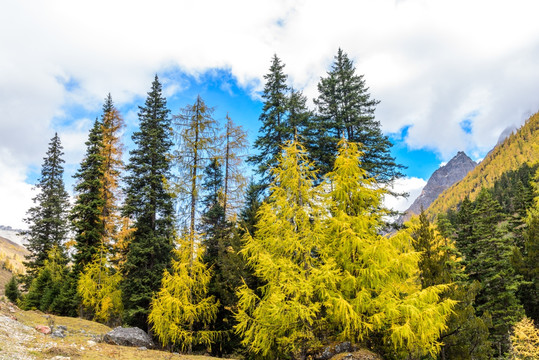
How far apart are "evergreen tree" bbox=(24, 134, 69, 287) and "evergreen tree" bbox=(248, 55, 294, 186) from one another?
30290mm

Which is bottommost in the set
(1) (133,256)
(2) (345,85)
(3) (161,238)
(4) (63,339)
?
(4) (63,339)

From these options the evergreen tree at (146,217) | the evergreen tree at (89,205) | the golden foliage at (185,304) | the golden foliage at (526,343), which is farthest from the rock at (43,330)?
the golden foliage at (526,343)

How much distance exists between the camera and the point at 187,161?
20.1 metres

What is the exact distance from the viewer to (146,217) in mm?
24234

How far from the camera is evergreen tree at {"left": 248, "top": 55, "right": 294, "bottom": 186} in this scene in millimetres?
22141

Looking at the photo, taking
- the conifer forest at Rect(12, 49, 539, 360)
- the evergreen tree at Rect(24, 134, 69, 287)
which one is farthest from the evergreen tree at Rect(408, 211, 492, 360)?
the evergreen tree at Rect(24, 134, 69, 287)

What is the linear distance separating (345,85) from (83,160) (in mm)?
26374

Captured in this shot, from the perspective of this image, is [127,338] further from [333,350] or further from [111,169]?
[111,169]

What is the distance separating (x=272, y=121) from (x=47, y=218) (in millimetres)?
33425

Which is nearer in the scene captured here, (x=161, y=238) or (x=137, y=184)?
(x=161, y=238)

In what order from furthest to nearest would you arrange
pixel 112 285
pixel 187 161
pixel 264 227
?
1. pixel 112 285
2. pixel 187 161
3. pixel 264 227

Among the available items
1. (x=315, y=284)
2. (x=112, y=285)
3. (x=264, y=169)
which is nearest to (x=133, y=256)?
(x=112, y=285)

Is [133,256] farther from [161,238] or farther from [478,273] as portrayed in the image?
[478,273]

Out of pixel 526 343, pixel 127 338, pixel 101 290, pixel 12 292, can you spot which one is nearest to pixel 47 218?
pixel 12 292
